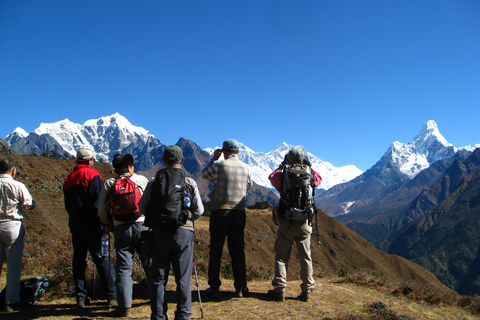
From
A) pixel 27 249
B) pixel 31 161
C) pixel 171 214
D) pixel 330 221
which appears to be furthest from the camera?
pixel 330 221

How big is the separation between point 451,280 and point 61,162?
194 metres

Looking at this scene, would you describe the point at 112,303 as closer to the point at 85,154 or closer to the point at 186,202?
the point at 186,202

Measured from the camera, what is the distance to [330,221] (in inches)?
4350

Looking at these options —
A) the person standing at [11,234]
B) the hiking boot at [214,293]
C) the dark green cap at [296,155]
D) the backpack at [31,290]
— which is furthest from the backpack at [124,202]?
the dark green cap at [296,155]

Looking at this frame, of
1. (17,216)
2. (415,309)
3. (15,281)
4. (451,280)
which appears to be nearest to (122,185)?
(17,216)

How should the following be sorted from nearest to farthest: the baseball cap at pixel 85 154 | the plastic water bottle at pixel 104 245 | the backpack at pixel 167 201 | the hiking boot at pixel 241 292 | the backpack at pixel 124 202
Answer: the backpack at pixel 167 201 → the backpack at pixel 124 202 → the plastic water bottle at pixel 104 245 → the baseball cap at pixel 85 154 → the hiking boot at pixel 241 292

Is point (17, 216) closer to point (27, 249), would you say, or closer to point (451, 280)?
point (27, 249)

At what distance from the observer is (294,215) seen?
614 cm

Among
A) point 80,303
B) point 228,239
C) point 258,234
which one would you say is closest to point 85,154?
point 80,303

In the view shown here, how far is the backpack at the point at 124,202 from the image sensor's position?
5.40 metres

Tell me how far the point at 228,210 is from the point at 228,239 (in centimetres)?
55

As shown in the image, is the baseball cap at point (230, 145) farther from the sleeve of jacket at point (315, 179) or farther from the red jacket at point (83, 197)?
the red jacket at point (83, 197)

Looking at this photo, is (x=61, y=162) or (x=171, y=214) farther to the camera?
(x=61, y=162)

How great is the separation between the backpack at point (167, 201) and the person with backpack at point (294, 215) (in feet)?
6.83
